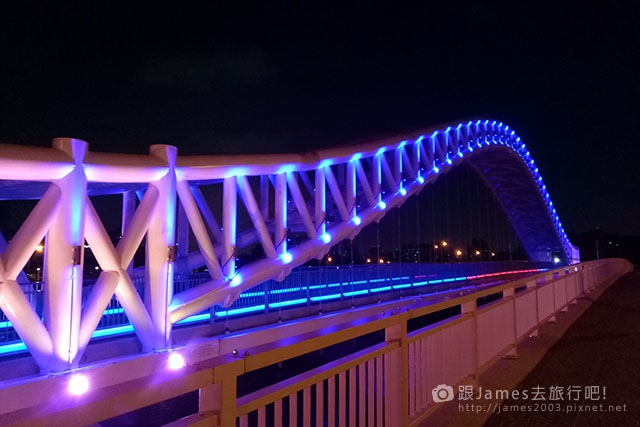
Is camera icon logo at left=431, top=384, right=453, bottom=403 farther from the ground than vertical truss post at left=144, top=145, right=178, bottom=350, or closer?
closer

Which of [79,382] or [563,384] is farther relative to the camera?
[79,382]

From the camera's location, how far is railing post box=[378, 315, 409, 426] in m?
3.72

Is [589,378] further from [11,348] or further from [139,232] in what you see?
[11,348]

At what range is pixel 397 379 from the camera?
380cm

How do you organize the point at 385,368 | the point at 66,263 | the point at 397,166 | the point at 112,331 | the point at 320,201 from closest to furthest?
1. the point at 385,368
2. the point at 66,263
3. the point at 112,331
4. the point at 320,201
5. the point at 397,166

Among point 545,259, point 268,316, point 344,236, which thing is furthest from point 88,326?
point 545,259

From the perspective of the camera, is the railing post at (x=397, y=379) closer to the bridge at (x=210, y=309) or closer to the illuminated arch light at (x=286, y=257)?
the bridge at (x=210, y=309)

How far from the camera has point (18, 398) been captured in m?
7.12

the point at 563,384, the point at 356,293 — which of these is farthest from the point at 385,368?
the point at 356,293

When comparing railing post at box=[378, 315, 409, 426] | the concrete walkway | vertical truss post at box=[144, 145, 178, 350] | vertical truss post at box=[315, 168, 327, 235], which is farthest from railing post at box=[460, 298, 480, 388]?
vertical truss post at box=[315, 168, 327, 235]

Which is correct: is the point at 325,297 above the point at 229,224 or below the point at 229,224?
below

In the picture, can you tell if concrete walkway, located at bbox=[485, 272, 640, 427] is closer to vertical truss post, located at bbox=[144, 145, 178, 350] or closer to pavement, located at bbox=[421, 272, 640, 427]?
pavement, located at bbox=[421, 272, 640, 427]

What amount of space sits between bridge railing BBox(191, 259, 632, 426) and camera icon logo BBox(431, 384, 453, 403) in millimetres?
44

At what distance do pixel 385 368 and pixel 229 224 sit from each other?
9248mm
